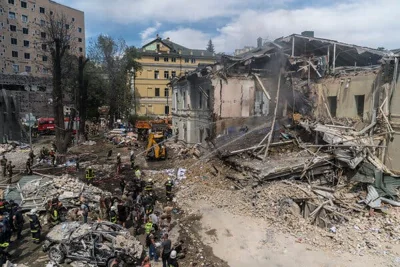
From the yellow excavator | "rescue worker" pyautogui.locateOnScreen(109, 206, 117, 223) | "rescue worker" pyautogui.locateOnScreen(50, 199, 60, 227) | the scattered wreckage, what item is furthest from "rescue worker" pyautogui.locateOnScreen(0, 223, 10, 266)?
the yellow excavator

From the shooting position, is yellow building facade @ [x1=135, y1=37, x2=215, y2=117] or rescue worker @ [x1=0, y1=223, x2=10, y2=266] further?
yellow building facade @ [x1=135, y1=37, x2=215, y2=117]

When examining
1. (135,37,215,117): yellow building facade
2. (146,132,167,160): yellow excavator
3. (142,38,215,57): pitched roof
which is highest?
(142,38,215,57): pitched roof

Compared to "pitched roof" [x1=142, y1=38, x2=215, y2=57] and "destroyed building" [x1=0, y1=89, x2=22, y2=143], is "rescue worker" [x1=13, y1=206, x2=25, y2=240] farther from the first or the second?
"pitched roof" [x1=142, y1=38, x2=215, y2=57]

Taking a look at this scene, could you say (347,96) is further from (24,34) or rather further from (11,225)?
(24,34)

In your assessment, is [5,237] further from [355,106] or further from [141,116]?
[141,116]

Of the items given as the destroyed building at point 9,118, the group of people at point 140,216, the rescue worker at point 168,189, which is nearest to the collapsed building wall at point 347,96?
the rescue worker at point 168,189

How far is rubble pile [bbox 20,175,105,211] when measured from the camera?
1185cm

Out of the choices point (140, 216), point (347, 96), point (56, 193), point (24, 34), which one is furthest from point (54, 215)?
point (24, 34)

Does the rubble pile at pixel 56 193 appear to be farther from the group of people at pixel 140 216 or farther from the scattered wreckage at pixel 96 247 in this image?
the scattered wreckage at pixel 96 247

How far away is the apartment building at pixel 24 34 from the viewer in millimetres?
52000

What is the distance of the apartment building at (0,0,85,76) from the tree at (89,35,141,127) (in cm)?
1177

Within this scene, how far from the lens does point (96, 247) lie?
7.93 metres

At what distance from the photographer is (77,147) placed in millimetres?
27141

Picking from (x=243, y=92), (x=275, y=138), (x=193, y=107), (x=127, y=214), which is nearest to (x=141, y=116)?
Answer: (x=193, y=107)
